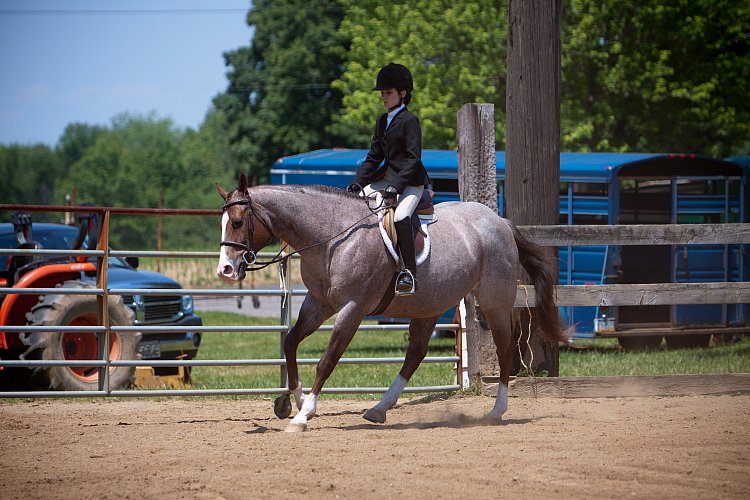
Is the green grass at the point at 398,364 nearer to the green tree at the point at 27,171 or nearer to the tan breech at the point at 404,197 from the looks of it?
the tan breech at the point at 404,197

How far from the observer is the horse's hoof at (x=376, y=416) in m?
7.57

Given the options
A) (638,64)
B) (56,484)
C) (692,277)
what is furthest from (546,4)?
(638,64)

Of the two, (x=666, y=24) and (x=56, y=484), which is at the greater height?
(x=666, y=24)

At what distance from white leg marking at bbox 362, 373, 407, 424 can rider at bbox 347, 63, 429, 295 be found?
100cm

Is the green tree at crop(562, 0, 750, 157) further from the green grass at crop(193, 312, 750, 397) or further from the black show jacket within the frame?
the black show jacket

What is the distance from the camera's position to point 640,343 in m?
16.1

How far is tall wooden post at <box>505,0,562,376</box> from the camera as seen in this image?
8.96m

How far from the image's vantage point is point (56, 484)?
5.33m

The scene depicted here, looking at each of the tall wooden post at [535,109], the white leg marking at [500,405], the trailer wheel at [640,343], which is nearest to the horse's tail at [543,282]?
the tall wooden post at [535,109]

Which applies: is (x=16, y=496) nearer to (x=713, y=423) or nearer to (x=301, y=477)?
(x=301, y=477)

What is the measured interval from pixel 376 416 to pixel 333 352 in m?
0.80

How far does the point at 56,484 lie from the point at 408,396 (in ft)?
15.3

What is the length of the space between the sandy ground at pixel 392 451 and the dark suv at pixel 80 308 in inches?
60.6

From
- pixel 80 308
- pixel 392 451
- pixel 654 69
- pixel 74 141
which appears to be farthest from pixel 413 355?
pixel 74 141
